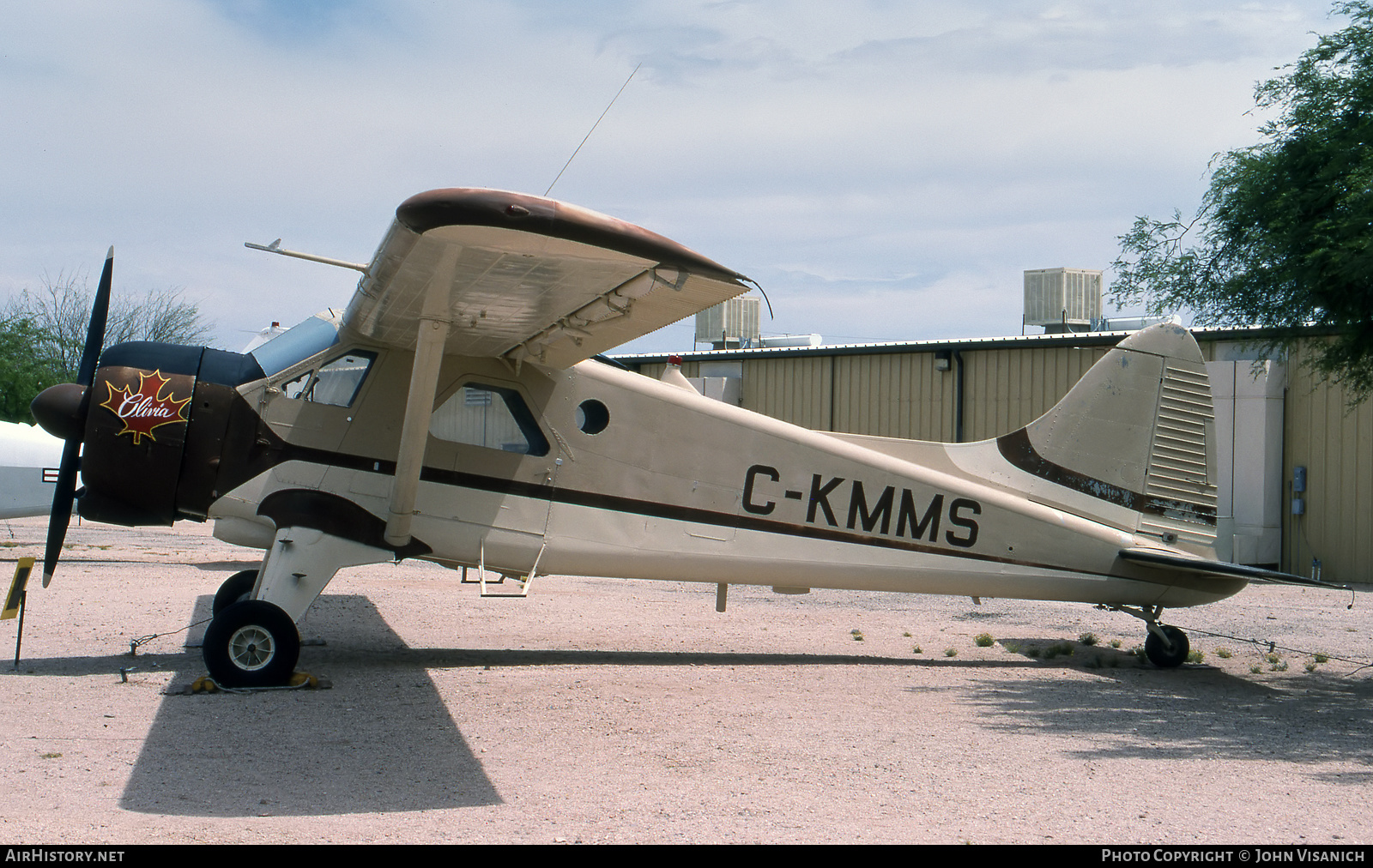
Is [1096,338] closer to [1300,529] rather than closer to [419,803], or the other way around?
[1300,529]

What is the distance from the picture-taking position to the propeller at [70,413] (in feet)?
25.6

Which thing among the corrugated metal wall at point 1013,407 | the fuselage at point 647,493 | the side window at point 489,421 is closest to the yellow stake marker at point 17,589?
the fuselage at point 647,493

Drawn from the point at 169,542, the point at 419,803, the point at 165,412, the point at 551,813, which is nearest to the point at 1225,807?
the point at 551,813

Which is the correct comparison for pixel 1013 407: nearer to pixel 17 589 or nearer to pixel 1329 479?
pixel 1329 479

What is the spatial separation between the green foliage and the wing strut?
97.9ft

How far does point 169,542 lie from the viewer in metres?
20.8

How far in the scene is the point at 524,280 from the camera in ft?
20.2

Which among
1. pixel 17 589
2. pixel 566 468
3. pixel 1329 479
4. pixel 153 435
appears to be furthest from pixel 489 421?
pixel 1329 479

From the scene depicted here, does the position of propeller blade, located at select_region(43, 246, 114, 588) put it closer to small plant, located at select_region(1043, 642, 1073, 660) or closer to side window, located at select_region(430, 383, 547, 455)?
side window, located at select_region(430, 383, 547, 455)

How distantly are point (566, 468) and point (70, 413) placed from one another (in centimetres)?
361

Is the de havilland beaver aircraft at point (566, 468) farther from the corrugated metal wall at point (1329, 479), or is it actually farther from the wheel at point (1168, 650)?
the corrugated metal wall at point (1329, 479)

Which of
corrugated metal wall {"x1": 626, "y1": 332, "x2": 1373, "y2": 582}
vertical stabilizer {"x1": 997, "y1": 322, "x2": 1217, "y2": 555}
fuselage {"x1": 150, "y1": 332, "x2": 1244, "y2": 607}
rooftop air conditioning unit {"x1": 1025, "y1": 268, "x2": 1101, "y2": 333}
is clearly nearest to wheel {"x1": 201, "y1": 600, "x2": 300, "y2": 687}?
fuselage {"x1": 150, "y1": 332, "x2": 1244, "y2": 607}

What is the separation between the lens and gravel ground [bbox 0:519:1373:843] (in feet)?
15.7

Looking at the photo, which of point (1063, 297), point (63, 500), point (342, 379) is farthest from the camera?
point (1063, 297)
